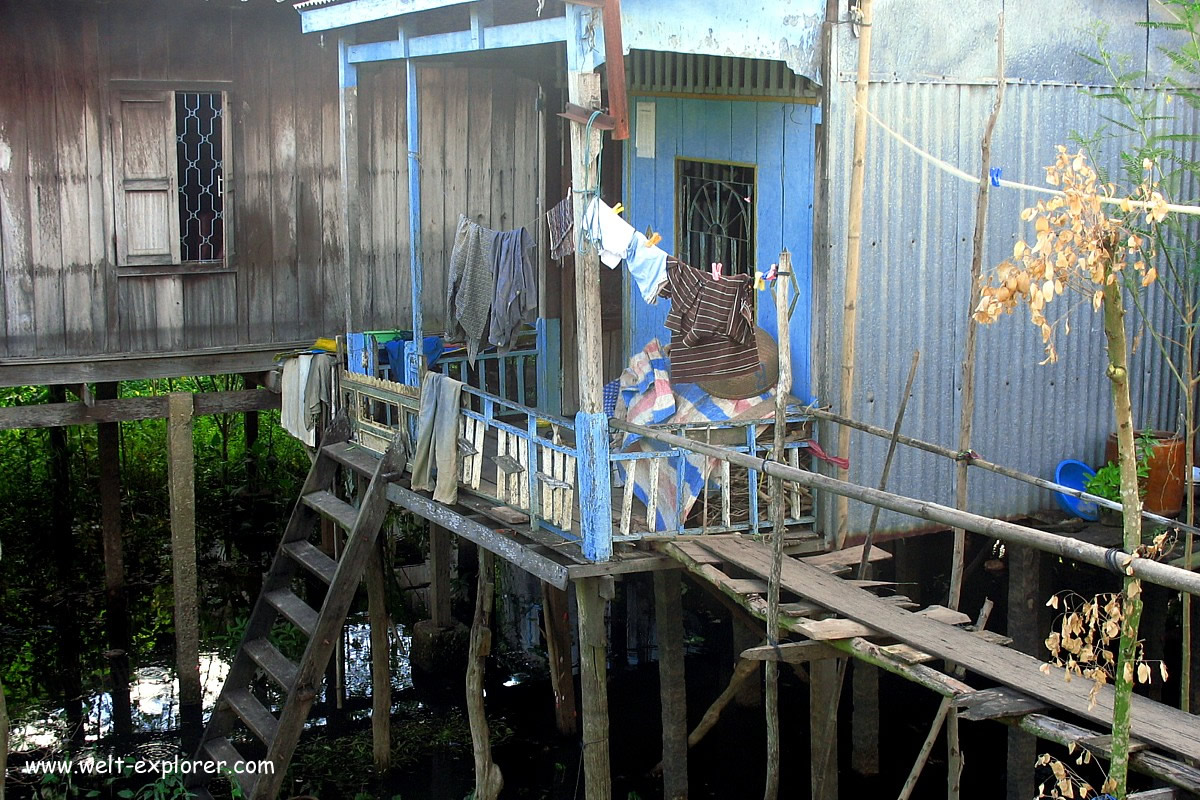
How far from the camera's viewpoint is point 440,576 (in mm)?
11133

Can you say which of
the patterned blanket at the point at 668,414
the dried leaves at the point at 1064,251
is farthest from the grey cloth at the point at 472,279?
the dried leaves at the point at 1064,251

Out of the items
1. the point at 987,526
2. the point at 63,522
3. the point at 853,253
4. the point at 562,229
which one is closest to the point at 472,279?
the point at 562,229

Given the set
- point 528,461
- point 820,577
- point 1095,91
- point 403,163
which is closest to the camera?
point 820,577

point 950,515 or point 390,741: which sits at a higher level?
point 950,515

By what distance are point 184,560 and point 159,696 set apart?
54.8 inches

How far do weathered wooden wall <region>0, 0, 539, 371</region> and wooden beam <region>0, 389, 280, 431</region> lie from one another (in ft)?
1.45

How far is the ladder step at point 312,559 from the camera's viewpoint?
29.8 feet

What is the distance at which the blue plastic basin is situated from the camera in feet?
26.9

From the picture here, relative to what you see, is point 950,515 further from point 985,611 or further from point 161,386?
point 161,386

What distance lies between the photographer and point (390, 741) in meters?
9.98

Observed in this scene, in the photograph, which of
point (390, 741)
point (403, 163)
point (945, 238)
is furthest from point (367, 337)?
point (945, 238)

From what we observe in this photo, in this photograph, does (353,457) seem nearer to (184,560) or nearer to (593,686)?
(184,560)

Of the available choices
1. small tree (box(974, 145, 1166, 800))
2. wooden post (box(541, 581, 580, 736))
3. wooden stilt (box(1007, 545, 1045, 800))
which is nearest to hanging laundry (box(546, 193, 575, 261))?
wooden post (box(541, 581, 580, 736))

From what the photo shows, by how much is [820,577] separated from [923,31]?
129 inches
